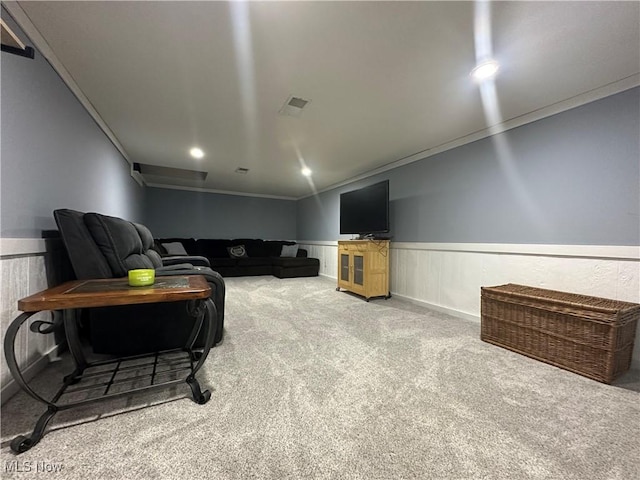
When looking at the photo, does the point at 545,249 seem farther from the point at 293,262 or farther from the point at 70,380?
the point at 293,262

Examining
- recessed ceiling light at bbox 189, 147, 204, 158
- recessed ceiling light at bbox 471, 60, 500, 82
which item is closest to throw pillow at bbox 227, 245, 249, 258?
recessed ceiling light at bbox 189, 147, 204, 158

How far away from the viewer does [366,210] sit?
3863 mm

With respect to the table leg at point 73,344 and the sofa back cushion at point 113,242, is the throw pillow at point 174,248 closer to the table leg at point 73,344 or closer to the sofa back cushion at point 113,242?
the sofa back cushion at point 113,242

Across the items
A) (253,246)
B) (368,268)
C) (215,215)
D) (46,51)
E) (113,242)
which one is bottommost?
(368,268)

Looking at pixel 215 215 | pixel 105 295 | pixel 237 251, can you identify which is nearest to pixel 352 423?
pixel 105 295

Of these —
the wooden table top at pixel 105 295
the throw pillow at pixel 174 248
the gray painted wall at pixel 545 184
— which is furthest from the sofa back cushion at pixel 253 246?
the wooden table top at pixel 105 295

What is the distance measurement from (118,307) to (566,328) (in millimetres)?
3090

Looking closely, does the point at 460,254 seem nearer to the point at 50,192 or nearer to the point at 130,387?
the point at 130,387

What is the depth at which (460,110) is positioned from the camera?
2346 mm

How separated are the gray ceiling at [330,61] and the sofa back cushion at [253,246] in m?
3.57

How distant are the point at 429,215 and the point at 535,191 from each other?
1.16 metres

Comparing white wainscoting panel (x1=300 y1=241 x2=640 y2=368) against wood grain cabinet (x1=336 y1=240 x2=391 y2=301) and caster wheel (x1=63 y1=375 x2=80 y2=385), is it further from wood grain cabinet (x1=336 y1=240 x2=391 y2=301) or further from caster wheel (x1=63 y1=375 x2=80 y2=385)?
caster wheel (x1=63 y1=375 x2=80 y2=385)

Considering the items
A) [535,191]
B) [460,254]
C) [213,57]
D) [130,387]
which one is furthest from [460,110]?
[130,387]

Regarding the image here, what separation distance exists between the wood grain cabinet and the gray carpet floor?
1656 millimetres
